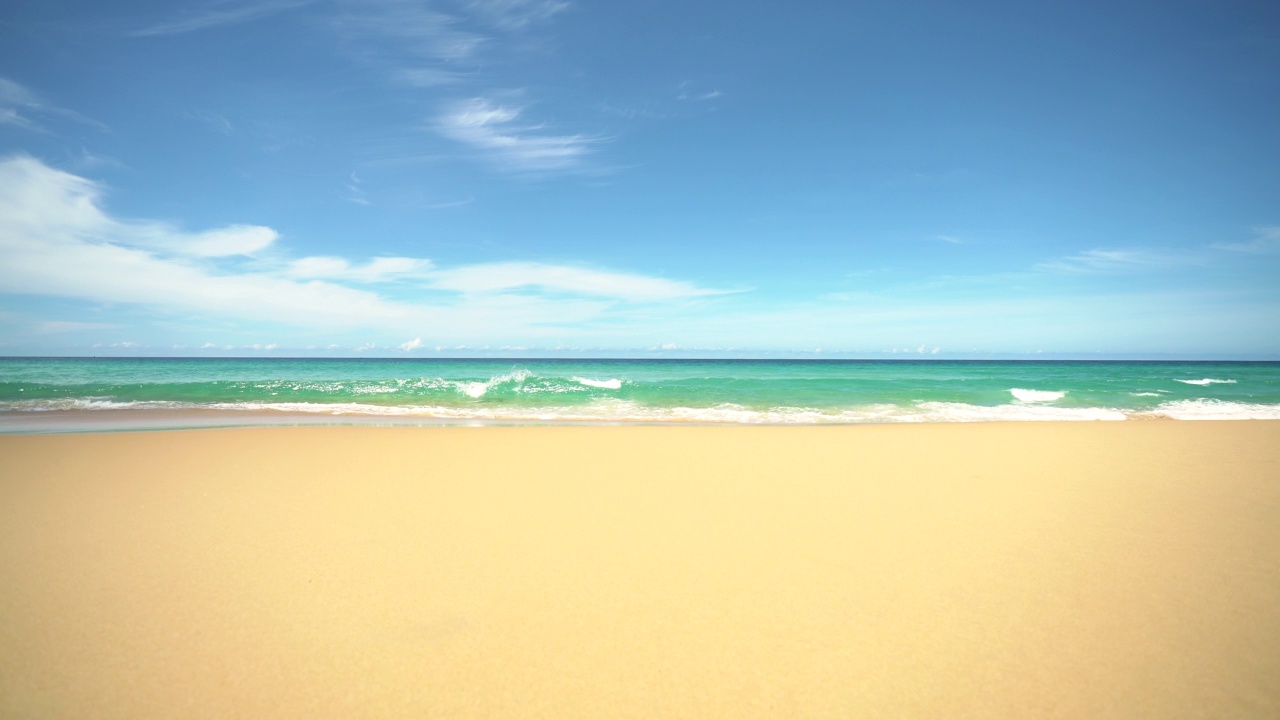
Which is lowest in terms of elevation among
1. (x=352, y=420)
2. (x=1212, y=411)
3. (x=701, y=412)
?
(x=1212, y=411)

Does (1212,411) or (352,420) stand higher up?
(352,420)

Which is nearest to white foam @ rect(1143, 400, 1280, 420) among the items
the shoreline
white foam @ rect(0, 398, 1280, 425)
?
white foam @ rect(0, 398, 1280, 425)

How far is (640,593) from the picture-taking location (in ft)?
10.4

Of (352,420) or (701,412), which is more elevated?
(352,420)

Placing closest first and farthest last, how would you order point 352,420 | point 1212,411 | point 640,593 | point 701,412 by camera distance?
point 640,593
point 352,420
point 1212,411
point 701,412

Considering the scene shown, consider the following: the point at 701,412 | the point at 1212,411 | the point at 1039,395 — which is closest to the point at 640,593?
the point at 701,412

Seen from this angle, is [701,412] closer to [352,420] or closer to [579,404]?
[579,404]

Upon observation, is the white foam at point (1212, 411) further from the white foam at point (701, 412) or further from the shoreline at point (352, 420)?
the shoreline at point (352, 420)

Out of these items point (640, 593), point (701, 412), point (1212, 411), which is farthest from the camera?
point (701, 412)

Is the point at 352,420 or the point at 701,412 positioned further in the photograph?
the point at 701,412

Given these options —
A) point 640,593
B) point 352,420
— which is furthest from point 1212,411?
point 352,420

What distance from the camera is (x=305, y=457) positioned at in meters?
7.25

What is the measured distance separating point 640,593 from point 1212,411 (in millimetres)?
21044

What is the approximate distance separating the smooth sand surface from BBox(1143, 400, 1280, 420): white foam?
11.2 meters
